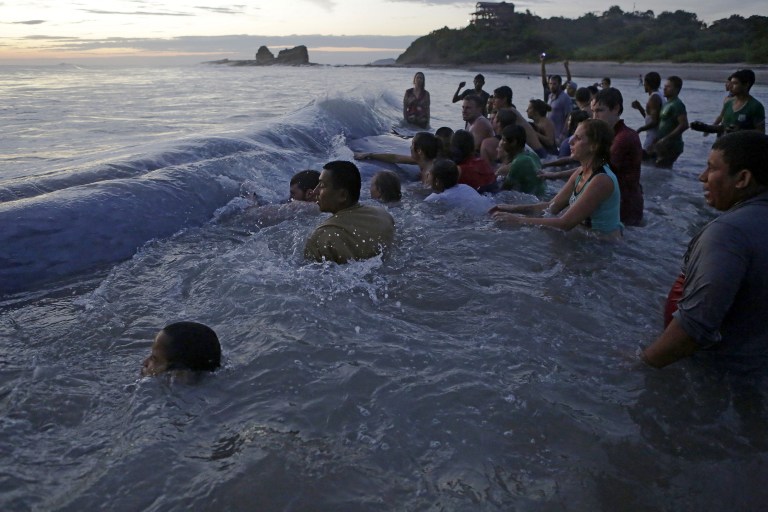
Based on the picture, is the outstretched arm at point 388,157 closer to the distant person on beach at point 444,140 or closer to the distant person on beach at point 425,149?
the distant person on beach at point 444,140

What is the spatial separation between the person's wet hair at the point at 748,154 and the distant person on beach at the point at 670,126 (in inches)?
319

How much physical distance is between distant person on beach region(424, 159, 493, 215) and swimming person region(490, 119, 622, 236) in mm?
842

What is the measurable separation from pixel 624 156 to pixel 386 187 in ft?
7.97

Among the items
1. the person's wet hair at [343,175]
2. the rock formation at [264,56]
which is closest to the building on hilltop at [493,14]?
the rock formation at [264,56]

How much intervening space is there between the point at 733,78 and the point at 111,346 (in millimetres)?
8574

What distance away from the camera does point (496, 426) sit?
258cm

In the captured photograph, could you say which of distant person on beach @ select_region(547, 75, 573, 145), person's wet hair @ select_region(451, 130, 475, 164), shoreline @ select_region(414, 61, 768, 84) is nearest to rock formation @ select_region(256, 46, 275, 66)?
shoreline @ select_region(414, 61, 768, 84)

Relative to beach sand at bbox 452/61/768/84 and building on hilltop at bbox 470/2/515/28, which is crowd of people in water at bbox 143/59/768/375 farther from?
building on hilltop at bbox 470/2/515/28

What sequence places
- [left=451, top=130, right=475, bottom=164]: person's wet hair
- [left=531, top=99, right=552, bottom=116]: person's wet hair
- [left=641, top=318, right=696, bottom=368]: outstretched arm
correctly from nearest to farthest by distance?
1. [left=641, top=318, right=696, bottom=368]: outstretched arm
2. [left=451, top=130, right=475, bottom=164]: person's wet hair
3. [left=531, top=99, right=552, bottom=116]: person's wet hair

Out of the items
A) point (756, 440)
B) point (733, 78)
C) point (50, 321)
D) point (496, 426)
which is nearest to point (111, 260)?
point (50, 321)

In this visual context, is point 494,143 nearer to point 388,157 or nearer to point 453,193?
point 388,157

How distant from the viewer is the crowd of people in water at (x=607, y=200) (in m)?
2.44

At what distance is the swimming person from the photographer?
450 centimetres

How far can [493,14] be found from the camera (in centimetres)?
8962
